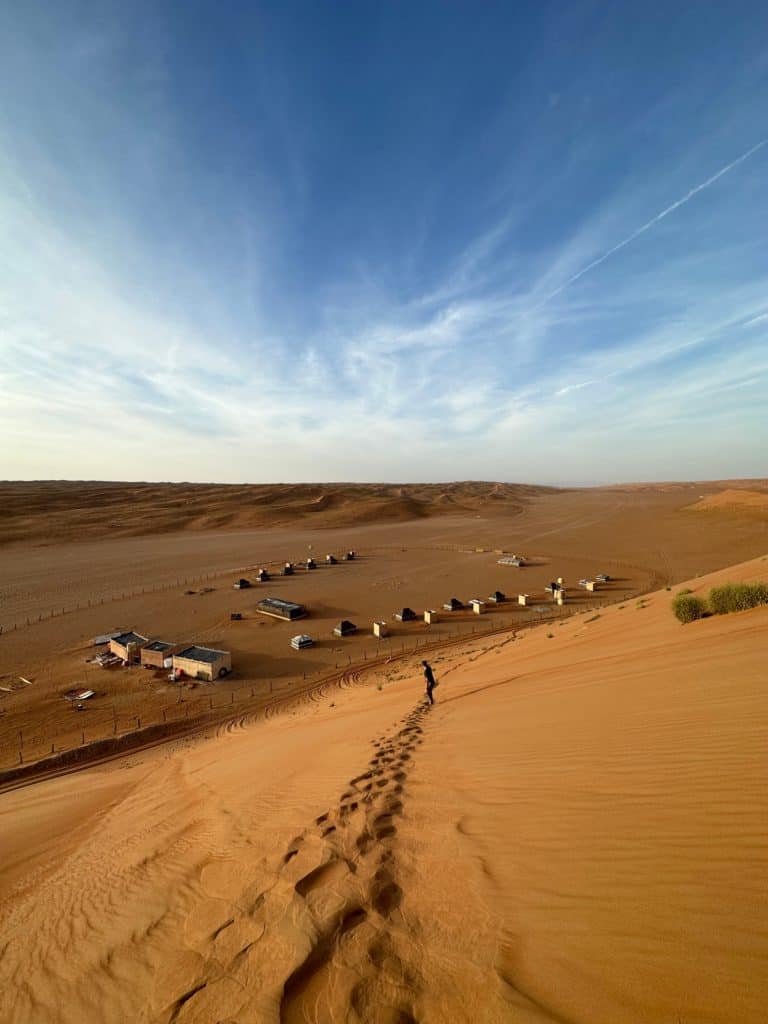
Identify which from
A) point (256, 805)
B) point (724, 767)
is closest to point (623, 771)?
point (724, 767)

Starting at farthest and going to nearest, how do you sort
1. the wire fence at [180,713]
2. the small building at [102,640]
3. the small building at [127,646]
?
the small building at [102,640], the small building at [127,646], the wire fence at [180,713]

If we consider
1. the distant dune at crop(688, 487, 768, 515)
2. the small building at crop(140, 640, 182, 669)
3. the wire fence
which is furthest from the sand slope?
the distant dune at crop(688, 487, 768, 515)

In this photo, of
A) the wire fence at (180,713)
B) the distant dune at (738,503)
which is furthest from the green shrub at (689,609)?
the distant dune at (738,503)

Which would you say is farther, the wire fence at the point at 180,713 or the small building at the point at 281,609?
the small building at the point at 281,609

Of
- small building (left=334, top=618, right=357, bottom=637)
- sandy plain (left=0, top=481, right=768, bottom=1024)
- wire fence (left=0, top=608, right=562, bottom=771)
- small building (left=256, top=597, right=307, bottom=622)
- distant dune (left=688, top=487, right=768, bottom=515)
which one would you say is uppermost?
distant dune (left=688, top=487, right=768, bottom=515)

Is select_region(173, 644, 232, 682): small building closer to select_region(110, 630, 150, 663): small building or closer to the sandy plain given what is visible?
select_region(110, 630, 150, 663): small building

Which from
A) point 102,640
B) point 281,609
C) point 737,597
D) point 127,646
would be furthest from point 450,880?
point 281,609

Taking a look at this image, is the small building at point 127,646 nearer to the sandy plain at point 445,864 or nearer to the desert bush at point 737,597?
the sandy plain at point 445,864

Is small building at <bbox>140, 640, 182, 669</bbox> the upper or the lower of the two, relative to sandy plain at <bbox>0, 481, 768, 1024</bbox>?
→ lower
